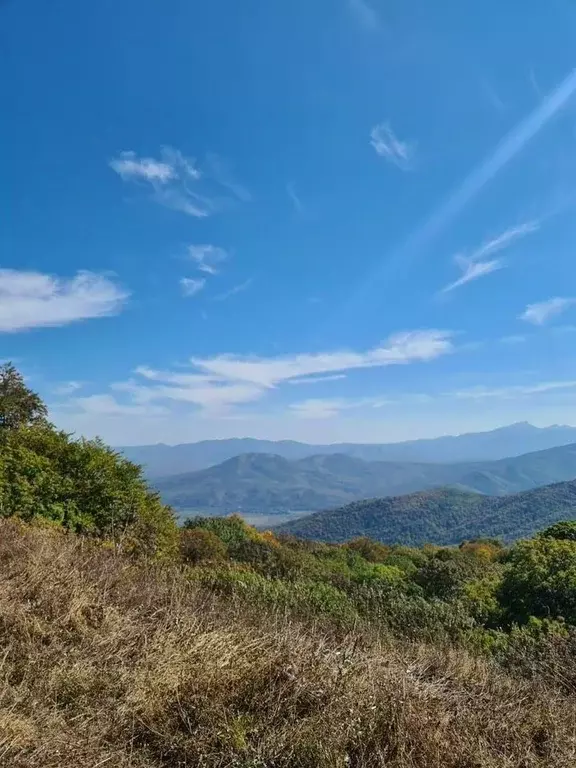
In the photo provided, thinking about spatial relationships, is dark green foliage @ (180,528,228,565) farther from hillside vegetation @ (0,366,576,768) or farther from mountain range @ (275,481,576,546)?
mountain range @ (275,481,576,546)

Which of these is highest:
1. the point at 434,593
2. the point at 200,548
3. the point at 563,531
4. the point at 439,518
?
the point at 200,548

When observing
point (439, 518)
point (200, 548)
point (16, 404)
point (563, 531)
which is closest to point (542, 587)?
point (563, 531)

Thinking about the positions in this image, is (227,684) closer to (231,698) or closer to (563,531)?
(231,698)

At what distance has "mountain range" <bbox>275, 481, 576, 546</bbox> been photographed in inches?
4381

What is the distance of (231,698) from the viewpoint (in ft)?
9.91

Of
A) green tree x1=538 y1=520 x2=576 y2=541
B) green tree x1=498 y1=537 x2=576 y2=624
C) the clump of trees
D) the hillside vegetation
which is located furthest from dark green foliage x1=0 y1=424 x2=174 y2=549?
green tree x1=538 y1=520 x2=576 y2=541

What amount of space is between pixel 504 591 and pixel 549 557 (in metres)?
1.38

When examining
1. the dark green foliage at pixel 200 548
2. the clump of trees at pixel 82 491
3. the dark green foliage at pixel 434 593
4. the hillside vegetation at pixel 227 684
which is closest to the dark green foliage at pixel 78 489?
the clump of trees at pixel 82 491

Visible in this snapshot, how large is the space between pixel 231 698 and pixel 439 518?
461 ft

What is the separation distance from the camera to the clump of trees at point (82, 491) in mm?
10008

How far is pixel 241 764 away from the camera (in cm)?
249

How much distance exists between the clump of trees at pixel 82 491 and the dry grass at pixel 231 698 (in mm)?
5797

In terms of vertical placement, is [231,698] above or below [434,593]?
above

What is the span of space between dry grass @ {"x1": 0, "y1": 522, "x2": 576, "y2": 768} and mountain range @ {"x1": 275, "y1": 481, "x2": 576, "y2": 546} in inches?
4035
